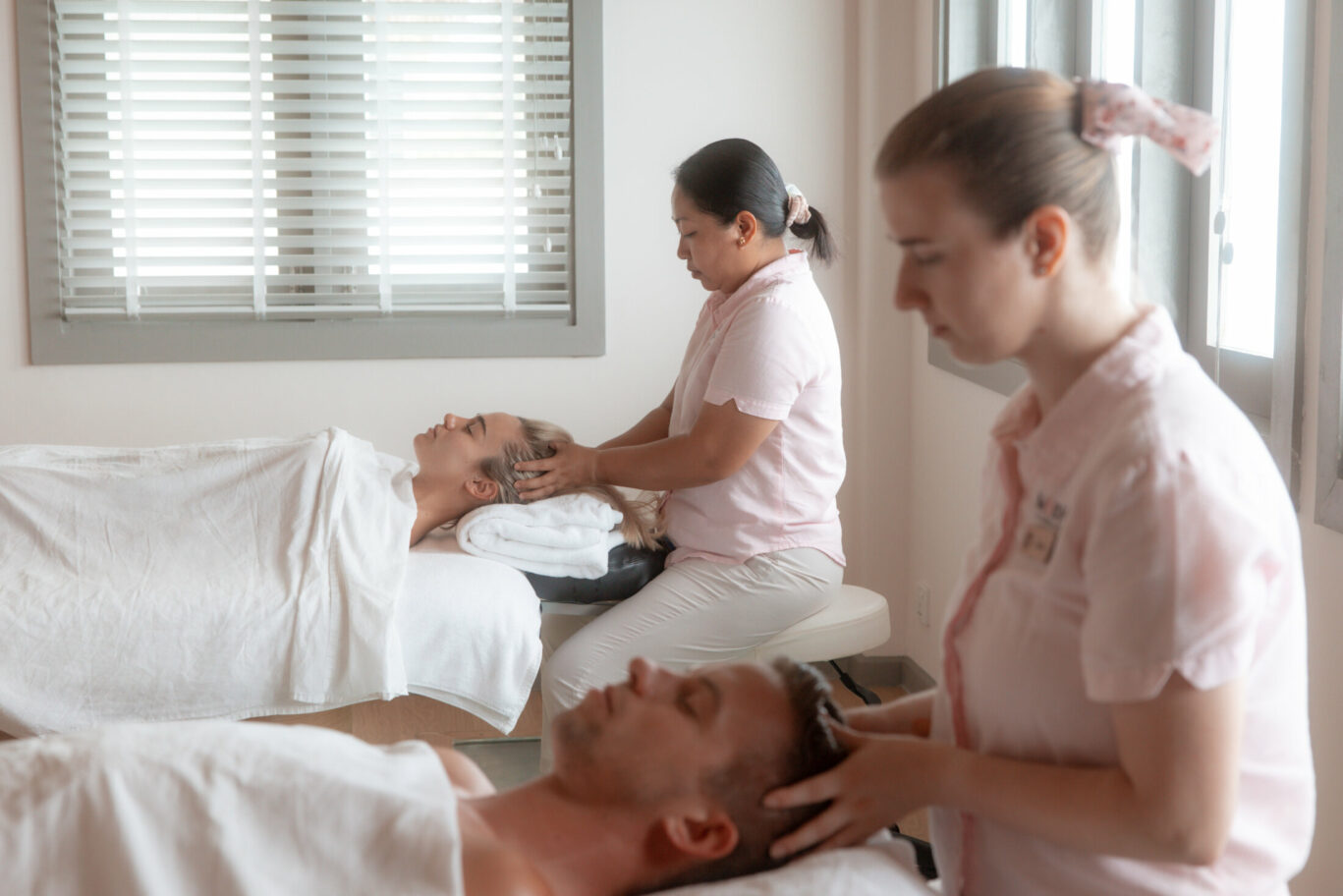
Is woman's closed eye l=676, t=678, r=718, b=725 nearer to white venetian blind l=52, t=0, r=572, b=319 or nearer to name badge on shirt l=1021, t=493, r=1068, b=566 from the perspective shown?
name badge on shirt l=1021, t=493, r=1068, b=566

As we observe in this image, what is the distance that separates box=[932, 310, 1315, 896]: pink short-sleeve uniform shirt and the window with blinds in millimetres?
2416

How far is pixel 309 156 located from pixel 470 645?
167 cm

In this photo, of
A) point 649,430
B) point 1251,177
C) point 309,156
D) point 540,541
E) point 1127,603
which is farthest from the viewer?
point 309,156

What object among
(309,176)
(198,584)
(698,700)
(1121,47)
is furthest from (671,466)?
(309,176)

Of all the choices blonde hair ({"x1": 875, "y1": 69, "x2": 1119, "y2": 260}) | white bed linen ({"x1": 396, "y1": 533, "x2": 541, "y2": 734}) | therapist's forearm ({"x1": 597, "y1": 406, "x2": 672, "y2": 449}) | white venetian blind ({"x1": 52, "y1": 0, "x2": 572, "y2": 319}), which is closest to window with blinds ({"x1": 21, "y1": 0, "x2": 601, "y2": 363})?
white venetian blind ({"x1": 52, "y1": 0, "x2": 572, "y2": 319})

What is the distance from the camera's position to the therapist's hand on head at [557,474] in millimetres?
2430

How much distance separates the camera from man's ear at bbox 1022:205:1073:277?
2.92 ft

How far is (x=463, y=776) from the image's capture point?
53.0 inches

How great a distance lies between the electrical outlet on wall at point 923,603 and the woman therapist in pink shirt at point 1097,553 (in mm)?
2243

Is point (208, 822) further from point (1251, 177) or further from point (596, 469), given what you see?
point (1251, 177)

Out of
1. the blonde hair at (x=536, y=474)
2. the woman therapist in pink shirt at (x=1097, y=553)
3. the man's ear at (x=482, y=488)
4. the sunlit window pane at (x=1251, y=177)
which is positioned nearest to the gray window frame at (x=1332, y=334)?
the sunlit window pane at (x=1251, y=177)

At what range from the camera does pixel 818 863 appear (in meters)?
1.13

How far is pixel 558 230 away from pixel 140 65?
44.6 inches

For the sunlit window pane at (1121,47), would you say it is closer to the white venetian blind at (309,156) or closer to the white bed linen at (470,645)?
the white bed linen at (470,645)
